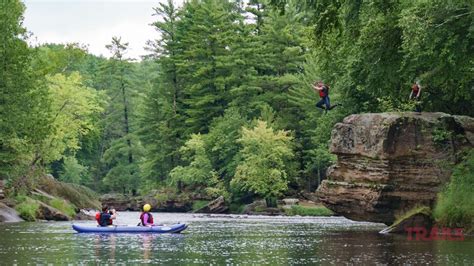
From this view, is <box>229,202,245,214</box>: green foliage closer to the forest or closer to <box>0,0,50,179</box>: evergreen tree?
the forest

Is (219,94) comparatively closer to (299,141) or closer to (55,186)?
(299,141)

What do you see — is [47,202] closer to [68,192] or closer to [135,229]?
[68,192]

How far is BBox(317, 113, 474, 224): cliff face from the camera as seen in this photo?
30578 mm

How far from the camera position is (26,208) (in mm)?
43438

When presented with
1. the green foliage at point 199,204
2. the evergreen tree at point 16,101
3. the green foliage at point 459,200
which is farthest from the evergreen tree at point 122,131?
the green foliage at point 459,200

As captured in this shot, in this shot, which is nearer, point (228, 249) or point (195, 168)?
point (228, 249)

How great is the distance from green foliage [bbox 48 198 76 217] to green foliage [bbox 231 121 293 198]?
16221 mm

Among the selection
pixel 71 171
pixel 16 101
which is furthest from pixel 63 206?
pixel 71 171

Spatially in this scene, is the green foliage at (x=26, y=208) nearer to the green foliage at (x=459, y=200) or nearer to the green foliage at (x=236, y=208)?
the green foliage at (x=236, y=208)

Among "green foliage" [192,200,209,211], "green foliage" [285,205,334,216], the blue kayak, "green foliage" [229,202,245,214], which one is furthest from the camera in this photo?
"green foliage" [192,200,209,211]

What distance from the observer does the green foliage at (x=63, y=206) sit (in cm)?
4744

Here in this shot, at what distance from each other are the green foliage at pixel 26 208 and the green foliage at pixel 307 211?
19451 millimetres

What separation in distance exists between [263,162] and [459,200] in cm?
3299

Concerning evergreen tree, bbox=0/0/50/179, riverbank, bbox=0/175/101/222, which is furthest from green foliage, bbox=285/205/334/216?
evergreen tree, bbox=0/0/50/179
